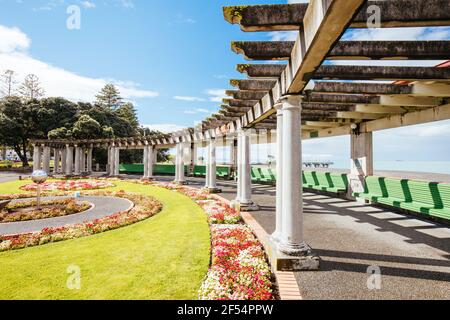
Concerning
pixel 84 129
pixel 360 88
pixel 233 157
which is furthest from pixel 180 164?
pixel 84 129

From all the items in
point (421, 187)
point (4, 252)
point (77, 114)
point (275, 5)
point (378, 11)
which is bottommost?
point (4, 252)

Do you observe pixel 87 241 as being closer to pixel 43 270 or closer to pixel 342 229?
pixel 43 270

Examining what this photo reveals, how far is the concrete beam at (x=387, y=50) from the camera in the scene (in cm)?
428

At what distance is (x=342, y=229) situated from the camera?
26.8 ft

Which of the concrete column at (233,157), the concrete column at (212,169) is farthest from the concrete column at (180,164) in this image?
the concrete column at (233,157)

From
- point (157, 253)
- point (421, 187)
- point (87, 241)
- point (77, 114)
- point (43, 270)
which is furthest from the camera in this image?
point (77, 114)

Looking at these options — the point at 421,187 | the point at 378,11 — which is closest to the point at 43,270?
the point at 378,11

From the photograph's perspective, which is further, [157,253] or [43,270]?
[157,253]

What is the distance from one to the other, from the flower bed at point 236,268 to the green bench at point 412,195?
6272 mm

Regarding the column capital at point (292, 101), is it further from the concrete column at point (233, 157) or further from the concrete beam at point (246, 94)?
the concrete column at point (233, 157)

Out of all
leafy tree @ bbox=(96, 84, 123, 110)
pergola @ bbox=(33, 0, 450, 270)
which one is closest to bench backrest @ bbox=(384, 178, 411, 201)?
pergola @ bbox=(33, 0, 450, 270)

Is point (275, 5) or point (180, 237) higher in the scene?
point (275, 5)

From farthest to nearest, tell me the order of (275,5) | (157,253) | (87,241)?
1. (87,241)
2. (157,253)
3. (275,5)
